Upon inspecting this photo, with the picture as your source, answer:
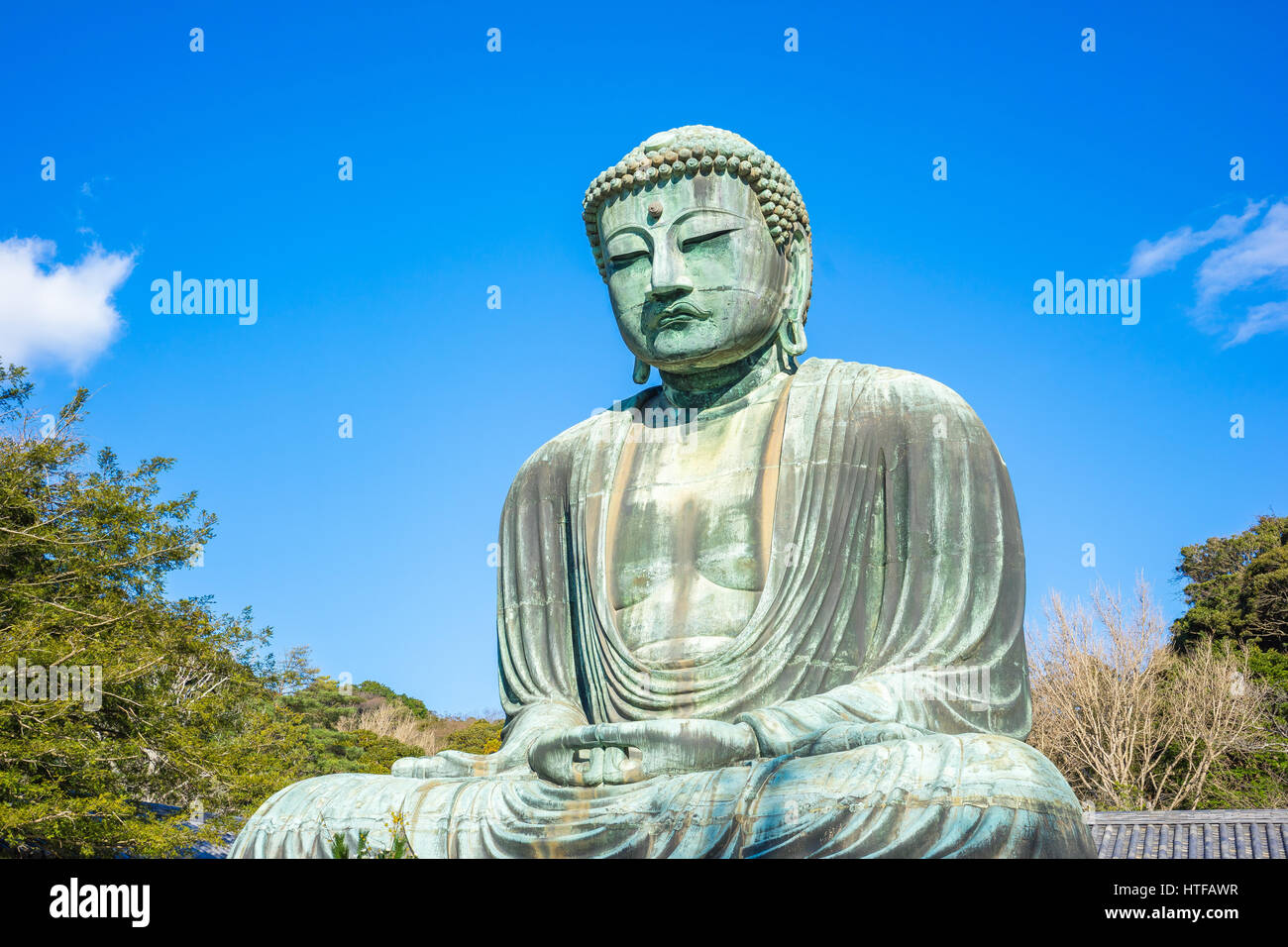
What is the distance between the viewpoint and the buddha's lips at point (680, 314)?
701 cm

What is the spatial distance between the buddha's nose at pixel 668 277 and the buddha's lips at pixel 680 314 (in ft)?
0.19

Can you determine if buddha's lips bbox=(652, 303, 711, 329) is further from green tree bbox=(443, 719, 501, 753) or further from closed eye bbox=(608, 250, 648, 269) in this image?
green tree bbox=(443, 719, 501, 753)

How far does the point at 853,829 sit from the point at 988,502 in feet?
7.02

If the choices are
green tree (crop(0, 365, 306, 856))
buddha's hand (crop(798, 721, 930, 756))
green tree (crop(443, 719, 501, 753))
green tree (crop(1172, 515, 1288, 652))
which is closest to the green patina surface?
buddha's hand (crop(798, 721, 930, 756))

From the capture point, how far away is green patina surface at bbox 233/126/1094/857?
197 inches

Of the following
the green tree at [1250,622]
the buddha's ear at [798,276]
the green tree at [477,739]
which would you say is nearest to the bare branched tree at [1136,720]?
the green tree at [1250,622]

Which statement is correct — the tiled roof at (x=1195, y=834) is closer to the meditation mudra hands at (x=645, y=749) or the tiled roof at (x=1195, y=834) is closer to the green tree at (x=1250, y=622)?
the green tree at (x=1250, y=622)

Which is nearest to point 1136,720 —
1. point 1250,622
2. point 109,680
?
point 1250,622

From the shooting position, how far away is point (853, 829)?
4.81 meters

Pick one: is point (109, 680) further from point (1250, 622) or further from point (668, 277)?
point (1250, 622)

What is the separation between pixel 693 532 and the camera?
22.3 ft

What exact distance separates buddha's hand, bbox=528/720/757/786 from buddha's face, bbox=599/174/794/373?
2.27 meters
